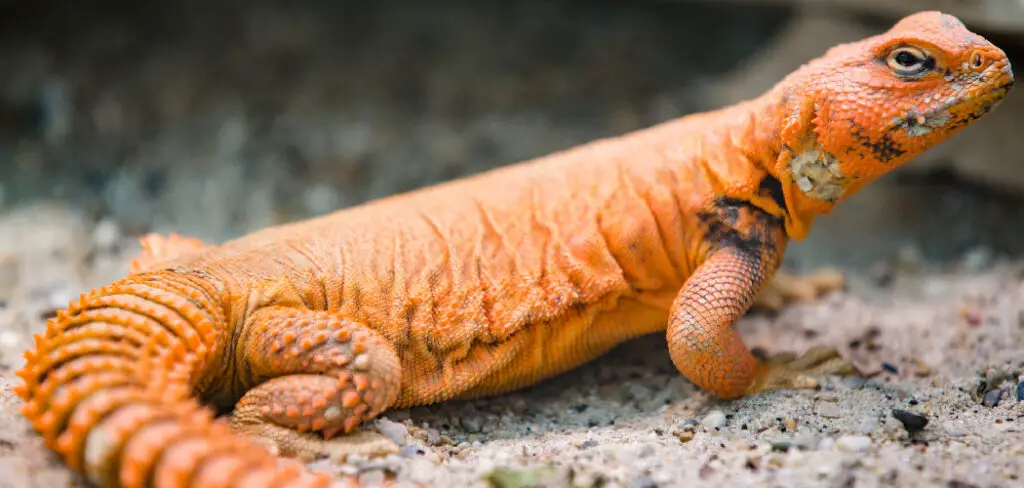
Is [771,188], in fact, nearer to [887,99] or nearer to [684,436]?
[887,99]

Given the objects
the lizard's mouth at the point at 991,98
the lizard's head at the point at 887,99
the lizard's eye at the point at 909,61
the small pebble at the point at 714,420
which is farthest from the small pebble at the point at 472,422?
the lizard's mouth at the point at 991,98

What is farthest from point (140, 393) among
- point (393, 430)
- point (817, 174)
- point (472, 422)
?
point (817, 174)

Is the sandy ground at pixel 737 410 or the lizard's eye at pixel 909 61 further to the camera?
the lizard's eye at pixel 909 61

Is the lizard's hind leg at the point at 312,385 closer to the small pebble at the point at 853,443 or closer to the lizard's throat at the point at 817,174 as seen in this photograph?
the small pebble at the point at 853,443

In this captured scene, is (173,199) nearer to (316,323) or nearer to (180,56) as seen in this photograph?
(180,56)

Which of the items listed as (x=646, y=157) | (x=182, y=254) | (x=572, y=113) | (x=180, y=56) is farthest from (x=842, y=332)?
(x=180, y=56)
